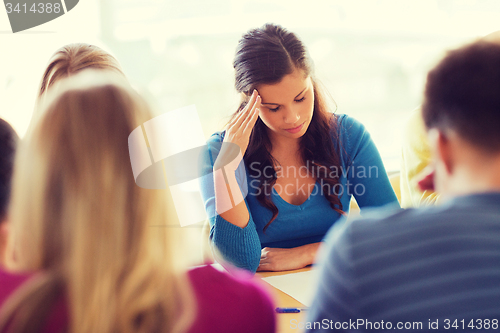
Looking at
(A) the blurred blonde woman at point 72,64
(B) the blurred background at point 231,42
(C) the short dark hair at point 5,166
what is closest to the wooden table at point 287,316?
(C) the short dark hair at point 5,166

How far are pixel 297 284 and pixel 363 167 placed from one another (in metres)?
0.57

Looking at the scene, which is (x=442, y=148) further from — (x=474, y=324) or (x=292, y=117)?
(x=292, y=117)

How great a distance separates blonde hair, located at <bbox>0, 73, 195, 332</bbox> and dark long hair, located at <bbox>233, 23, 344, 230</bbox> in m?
0.85

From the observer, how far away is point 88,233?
0.49m

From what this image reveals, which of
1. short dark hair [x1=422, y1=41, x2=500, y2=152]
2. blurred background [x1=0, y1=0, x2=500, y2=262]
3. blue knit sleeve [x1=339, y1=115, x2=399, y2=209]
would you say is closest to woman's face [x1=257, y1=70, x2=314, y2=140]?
blue knit sleeve [x1=339, y1=115, x2=399, y2=209]

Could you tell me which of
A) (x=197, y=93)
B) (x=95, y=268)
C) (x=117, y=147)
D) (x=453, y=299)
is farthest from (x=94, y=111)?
(x=197, y=93)

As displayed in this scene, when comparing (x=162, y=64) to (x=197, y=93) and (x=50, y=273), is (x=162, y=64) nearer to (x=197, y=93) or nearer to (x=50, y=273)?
(x=197, y=93)

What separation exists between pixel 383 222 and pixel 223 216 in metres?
0.76

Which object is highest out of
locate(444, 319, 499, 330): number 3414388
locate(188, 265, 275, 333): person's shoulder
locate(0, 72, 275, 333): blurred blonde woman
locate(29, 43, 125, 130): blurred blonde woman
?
locate(29, 43, 125, 130): blurred blonde woman

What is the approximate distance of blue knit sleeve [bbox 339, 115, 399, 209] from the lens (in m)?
1.40

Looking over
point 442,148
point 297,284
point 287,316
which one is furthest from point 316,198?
point 442,148

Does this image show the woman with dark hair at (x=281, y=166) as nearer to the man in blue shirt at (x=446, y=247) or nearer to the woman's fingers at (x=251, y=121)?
the woman's fingers at (x=251, y=121)

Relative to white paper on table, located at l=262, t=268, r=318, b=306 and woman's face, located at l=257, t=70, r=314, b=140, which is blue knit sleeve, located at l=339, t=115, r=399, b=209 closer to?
woman's face, located at l=257, t=70, r=314, b=140

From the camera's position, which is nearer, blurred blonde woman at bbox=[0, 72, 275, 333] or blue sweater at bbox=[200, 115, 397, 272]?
blurred blonde woman at bbox=[0, 72, 275, 333]
